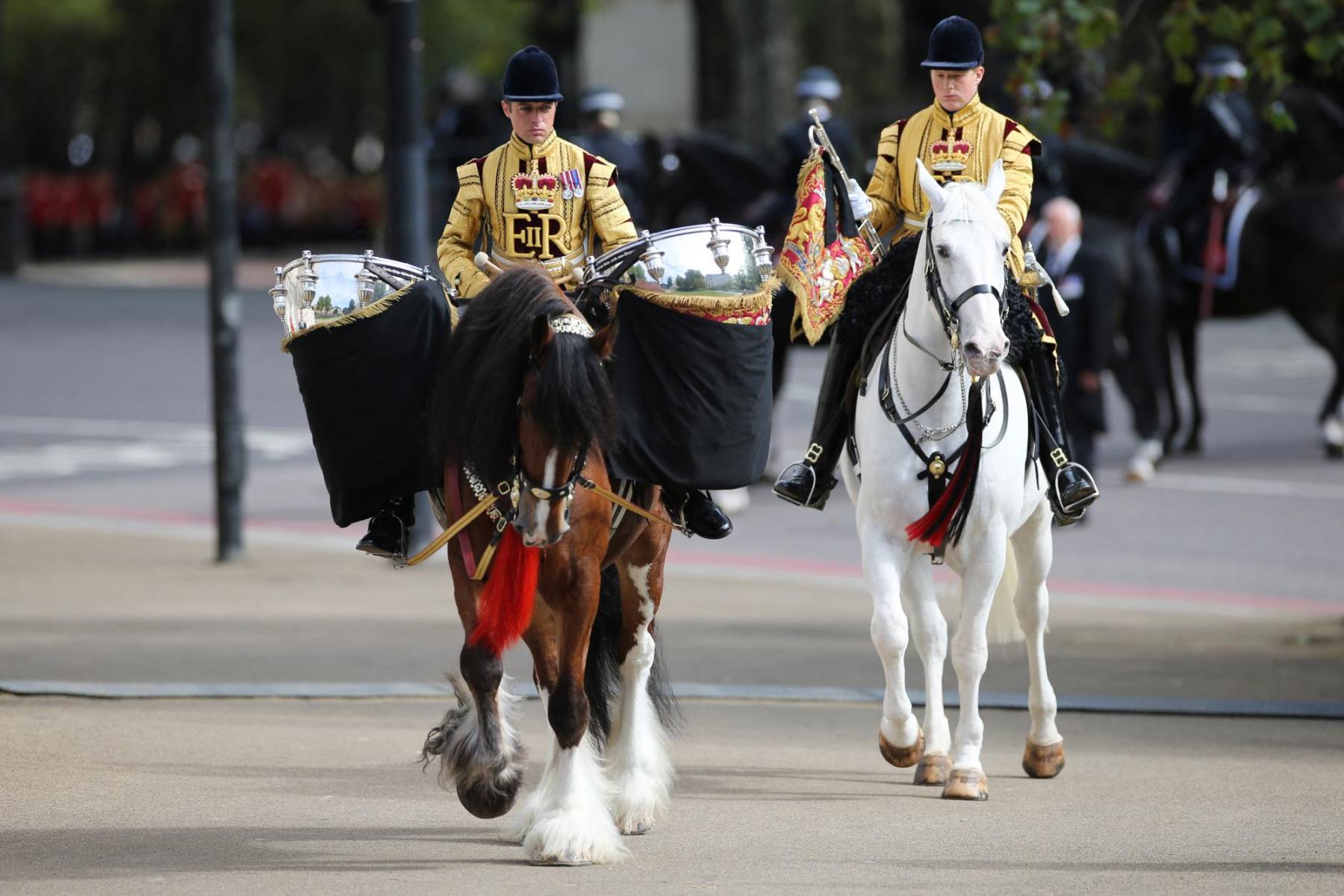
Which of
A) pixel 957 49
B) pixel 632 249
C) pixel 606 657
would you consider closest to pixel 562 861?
pixel 606 657

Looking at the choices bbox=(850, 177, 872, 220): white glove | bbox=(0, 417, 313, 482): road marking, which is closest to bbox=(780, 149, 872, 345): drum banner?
bbox=(850, 177, 872, 220): white glove

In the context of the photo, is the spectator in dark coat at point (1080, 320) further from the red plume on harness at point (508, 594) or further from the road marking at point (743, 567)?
the red plume on harness at point (508, 594)

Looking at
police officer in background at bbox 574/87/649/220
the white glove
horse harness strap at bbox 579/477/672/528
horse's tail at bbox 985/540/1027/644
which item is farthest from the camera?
police officer in background at bbox 574/87/649/220

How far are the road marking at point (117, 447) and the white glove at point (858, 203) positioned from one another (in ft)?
33.0

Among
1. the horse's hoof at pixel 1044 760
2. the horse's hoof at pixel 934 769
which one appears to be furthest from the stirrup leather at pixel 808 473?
the horse's hoof at pixel 1044 760

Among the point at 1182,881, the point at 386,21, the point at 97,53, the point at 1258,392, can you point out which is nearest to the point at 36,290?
the point at 97,53

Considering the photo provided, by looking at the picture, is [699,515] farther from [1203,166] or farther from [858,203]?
[1203,166]

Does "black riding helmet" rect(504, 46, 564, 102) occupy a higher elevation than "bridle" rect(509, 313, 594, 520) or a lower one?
higher

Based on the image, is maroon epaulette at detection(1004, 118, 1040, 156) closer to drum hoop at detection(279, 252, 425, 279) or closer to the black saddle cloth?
the black saddle cloth

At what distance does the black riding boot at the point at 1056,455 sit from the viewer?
892 cm

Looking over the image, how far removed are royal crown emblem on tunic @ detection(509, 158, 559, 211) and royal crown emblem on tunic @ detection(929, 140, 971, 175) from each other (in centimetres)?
163

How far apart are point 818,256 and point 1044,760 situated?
2.17 metres

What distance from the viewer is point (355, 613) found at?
12891 millimetres

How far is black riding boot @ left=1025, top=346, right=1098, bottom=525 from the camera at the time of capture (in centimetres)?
892
